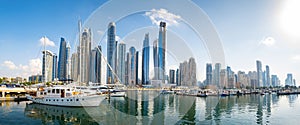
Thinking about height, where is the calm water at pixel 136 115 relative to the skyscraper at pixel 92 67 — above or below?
below

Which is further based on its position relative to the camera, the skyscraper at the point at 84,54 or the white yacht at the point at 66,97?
the skyscraper at the point at 84,54

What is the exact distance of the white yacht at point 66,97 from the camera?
35.2m

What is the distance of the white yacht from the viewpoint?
3519 cm

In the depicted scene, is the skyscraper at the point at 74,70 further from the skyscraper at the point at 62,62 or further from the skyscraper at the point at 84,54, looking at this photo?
the skyscraper at the point at 62,62

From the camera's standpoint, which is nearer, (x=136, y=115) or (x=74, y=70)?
(x=136, y=115)

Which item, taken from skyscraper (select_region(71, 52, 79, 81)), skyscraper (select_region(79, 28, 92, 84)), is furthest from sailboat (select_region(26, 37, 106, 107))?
skyscraper (select_region(71, 52, 79, 81))

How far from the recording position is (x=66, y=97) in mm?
36125

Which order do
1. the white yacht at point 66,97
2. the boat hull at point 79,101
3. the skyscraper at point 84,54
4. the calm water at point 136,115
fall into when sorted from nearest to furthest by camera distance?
the calm water at point 136,115, the boat hull at point 79,101, the white yacht at point 66,97, the skyscraper at point 84,54

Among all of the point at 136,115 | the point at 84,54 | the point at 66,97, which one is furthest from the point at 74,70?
the point at 136,115

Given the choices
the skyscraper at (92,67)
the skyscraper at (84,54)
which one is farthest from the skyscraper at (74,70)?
the skyscraper at (92,67)

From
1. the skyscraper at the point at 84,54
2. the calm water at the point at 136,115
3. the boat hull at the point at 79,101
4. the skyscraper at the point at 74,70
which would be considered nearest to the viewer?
the calm water at the point at 136,115

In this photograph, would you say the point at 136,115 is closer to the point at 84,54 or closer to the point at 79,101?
the point at 79,101

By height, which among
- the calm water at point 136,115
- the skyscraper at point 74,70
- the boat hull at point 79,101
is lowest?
the calm water at point 136,115

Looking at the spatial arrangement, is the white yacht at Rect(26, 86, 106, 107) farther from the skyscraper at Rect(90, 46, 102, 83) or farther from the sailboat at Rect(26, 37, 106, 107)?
the skyscraper at Rect(90, 46, 102, 83)
